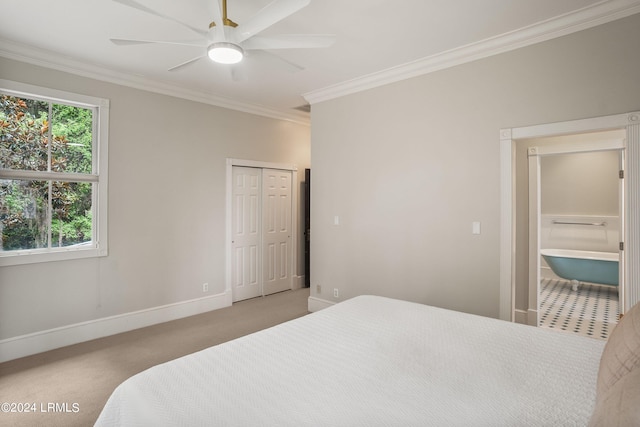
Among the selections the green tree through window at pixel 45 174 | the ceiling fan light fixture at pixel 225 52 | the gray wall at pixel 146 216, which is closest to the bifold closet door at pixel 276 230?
the gray wall at pixel 146 216

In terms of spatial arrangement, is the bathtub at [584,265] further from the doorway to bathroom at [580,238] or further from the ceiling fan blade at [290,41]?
the ceiling fan blade at [290,41]

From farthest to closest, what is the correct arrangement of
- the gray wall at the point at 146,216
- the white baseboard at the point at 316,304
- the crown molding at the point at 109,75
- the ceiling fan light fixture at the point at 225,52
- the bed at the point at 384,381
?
the white baseboard at the point at 316,304 < the gray wall at the point at 146,216 < the crown molding at the point at 109,75 < the ceiling fan light fixture at the point at 225,52 < the bed at the point at 384,381

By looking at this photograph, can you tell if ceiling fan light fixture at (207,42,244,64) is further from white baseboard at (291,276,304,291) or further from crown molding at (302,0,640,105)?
white baseboard at (291,276,304,291)

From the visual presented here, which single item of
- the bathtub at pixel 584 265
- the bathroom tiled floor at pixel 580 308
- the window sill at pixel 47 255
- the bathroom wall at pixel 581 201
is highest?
the bathroom wall at pixel 581 201

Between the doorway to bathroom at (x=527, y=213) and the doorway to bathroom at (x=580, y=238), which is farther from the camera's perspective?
the doorway to bathroom at (x=580, y=238)

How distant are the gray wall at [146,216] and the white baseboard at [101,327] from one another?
62 millimetres

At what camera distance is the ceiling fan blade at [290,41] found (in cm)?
200

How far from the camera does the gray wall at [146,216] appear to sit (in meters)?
3.17

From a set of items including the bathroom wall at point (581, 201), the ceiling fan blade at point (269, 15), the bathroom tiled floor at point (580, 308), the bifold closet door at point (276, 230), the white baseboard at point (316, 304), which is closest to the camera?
the ceiling fan blade at point (269, 15)

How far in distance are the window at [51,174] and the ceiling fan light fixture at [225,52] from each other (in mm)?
2166

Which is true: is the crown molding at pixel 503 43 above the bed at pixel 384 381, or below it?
above

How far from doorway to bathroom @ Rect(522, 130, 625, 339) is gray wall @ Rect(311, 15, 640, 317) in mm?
1817

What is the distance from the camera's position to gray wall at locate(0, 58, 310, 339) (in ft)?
10.4

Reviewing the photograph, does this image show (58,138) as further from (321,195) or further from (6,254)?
(321,195)
